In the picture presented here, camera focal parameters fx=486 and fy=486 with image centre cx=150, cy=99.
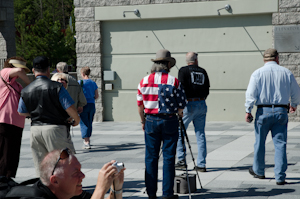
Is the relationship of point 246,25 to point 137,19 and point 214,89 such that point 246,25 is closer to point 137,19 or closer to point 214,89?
point 214,89

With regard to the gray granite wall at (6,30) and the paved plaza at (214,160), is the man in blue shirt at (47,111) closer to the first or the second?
the paved plaza at (214,160)

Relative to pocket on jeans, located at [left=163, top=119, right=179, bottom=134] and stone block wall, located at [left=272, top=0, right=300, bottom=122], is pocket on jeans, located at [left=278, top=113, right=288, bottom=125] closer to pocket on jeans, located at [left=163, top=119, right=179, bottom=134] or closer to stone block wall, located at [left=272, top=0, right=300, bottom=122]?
pocket on jeans, located at [left=163, top=119, right=179, bottom=134]

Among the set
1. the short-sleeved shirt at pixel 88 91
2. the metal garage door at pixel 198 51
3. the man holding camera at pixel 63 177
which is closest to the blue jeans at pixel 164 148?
the man holding camera at pixel 63 177

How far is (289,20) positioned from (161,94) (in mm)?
8908

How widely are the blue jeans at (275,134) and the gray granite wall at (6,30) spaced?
12.9 metres

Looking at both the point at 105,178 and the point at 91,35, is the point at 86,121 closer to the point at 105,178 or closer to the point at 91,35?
the point at 91,35

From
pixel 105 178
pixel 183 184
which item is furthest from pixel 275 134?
pixel 105 178

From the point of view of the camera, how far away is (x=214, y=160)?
320 inches

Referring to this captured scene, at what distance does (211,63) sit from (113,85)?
3161mm

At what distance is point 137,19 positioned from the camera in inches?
588

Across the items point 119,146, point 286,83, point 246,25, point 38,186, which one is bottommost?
point 119,146

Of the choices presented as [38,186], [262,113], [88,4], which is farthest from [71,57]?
[38,186]

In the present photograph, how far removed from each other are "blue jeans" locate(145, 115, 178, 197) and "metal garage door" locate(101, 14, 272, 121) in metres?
8.83

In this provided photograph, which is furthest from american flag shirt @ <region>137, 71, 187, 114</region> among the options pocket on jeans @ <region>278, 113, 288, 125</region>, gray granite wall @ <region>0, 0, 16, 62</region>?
gray granite wall @ <region>0, 0, 16, 62</region>
